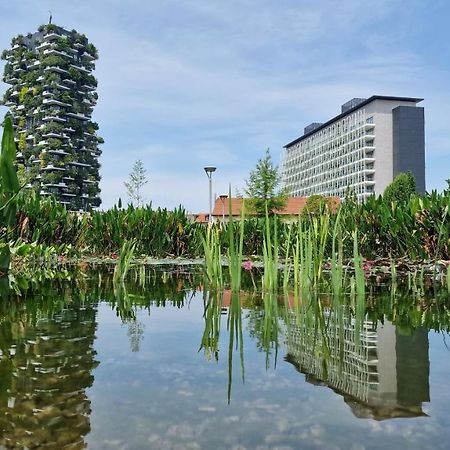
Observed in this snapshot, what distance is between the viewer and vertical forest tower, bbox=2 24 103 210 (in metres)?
61.7

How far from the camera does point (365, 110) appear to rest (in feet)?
259

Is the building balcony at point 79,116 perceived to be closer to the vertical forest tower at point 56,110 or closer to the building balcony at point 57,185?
the vertical forest tower at point 56,110

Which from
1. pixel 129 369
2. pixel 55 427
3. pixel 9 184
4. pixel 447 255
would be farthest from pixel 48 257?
pixel 55 427

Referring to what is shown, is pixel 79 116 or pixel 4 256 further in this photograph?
pixel 79 116

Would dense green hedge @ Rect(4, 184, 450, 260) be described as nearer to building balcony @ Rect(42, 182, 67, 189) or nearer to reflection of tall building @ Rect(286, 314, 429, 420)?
reflection of tall building @ Rect(286, 314, 429, 420)

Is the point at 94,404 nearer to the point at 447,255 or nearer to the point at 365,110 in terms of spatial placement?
the point at 447,255

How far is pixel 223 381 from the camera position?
1.45m

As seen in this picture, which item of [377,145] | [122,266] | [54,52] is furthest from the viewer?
[377,145]

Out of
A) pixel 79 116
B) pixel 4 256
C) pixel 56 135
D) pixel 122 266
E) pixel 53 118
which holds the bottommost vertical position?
pixel 122 266

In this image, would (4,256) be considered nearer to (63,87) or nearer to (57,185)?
(57,185)

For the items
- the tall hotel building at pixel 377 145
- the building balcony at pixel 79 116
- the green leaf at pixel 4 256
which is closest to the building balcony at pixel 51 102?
the building balcony at pixel 79 116

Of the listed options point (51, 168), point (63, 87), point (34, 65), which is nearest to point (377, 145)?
point (63, 87)

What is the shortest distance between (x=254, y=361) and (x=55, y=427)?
0.76 m

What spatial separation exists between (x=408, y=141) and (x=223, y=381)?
79.7m
